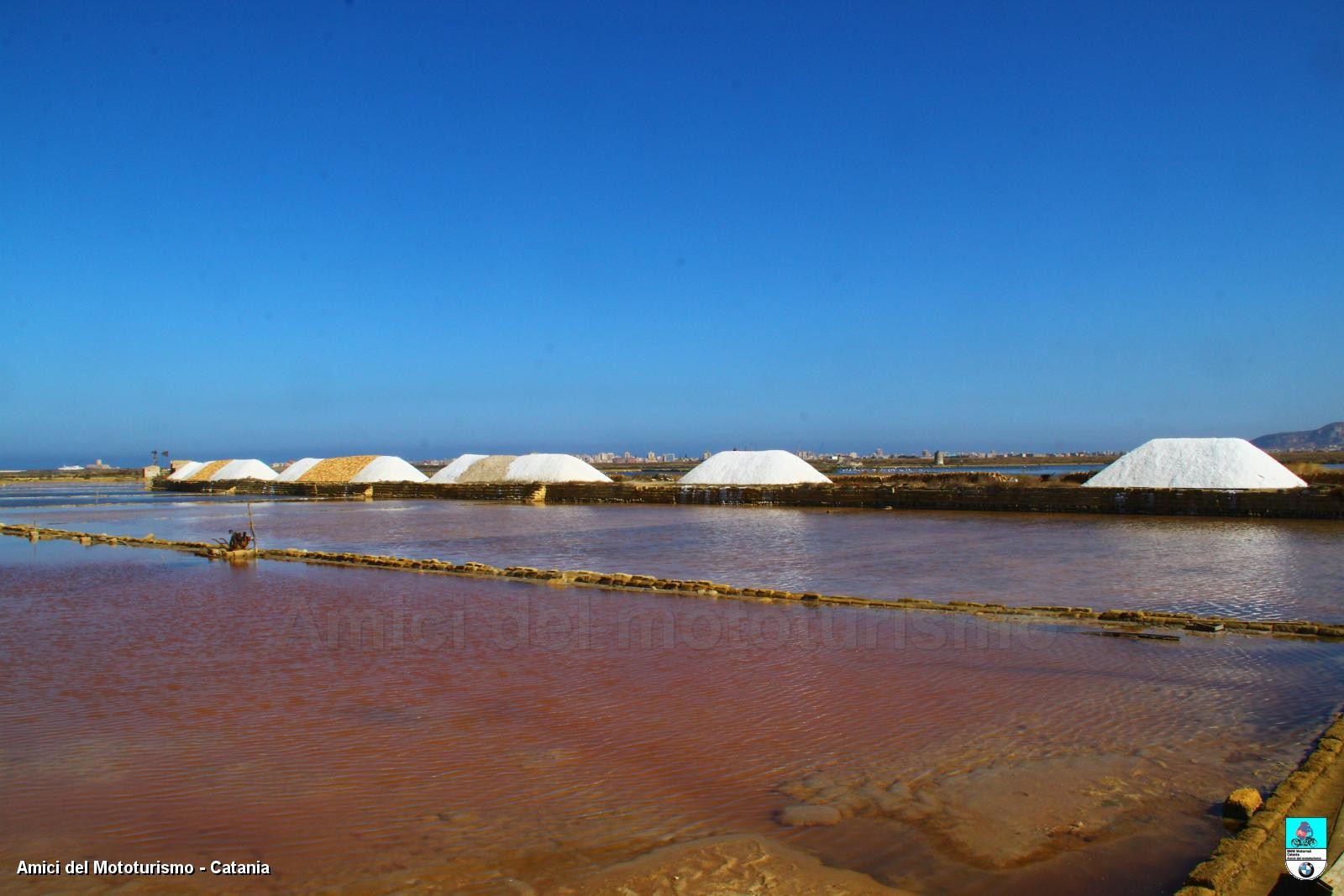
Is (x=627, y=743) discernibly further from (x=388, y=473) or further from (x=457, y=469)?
(x=388, y=473)

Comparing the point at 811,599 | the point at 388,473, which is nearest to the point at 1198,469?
the point at 811,599

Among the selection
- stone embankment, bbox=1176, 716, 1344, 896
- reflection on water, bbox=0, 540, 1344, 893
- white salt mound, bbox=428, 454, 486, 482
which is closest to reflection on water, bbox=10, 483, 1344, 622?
reflection on water, bbox=0, 540, 1344, 893

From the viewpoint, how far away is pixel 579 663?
591 cm

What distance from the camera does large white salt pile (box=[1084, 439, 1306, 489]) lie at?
19.1m

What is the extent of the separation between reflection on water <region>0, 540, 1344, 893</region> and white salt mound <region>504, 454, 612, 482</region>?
2429 centimetres

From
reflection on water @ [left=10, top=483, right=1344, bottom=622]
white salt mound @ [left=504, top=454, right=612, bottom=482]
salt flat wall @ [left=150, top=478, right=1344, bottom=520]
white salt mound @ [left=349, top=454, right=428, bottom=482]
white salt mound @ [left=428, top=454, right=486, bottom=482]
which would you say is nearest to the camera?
reflection on water @ [left=10, top=483, right=1344, bottom=622]

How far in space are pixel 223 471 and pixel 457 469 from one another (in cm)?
1625

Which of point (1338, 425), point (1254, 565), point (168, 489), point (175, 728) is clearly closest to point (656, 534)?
point (1254, 565)

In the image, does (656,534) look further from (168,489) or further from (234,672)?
(168,489)

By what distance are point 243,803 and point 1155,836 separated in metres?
3.51

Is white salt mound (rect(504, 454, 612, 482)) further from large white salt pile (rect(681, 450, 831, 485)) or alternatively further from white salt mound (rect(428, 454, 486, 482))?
large white salt pile (rect(681, 450, 831, 485))

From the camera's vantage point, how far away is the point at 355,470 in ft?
132

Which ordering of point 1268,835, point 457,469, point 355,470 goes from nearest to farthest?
point 1268,835, point 457,469, point 355,470

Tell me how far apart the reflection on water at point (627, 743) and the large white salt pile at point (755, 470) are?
20162mm
